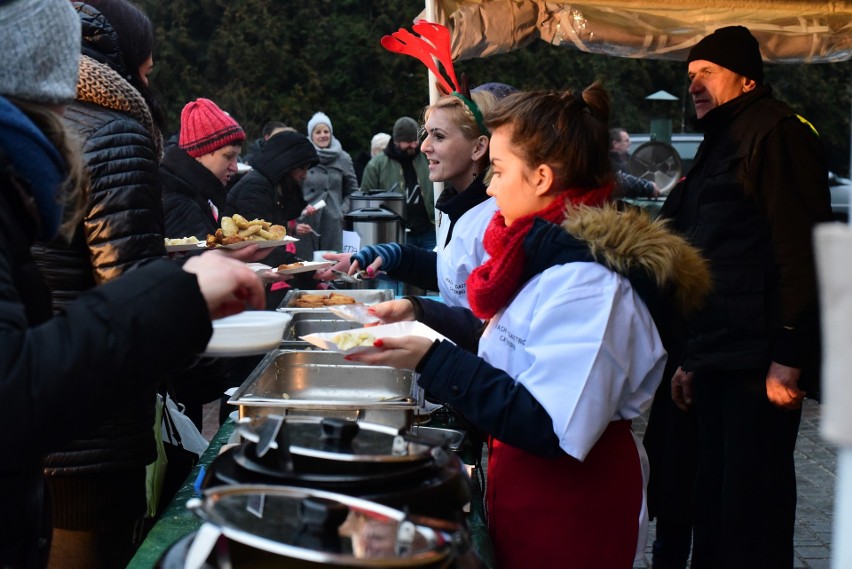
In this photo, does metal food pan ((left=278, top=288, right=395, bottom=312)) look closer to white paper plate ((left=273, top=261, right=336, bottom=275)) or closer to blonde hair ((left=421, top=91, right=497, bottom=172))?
white paper plate ((left=273, top=261, right=336, bottom=275))

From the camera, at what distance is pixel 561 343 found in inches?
76.5

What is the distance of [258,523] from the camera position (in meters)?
1.16

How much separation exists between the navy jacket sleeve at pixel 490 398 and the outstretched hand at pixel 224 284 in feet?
2.26

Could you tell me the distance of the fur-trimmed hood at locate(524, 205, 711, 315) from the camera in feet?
6.50

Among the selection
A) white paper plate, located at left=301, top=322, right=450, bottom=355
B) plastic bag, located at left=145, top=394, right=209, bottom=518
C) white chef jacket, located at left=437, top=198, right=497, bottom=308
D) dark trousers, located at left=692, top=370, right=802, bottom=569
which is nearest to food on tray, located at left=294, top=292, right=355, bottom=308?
white chef jacket, located at left=437, top=198, right=497, bottom=308

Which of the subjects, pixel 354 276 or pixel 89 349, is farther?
pixel 354 276

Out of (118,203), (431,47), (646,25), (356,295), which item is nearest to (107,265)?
(118,203)

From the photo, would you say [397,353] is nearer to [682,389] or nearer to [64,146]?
[64,146]

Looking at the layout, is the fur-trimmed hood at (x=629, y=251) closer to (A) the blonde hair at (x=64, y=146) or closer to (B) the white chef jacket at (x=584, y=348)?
(B) the white chef jacket at (x=584, y=348)

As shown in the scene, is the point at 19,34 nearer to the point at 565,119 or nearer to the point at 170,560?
the point at 170,560

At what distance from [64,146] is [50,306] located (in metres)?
0.28

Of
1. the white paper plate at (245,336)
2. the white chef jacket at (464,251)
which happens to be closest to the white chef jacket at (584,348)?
the white paper plate at (245,336)

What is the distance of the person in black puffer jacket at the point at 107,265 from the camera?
7.39 ft

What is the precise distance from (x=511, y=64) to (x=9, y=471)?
2276cm
